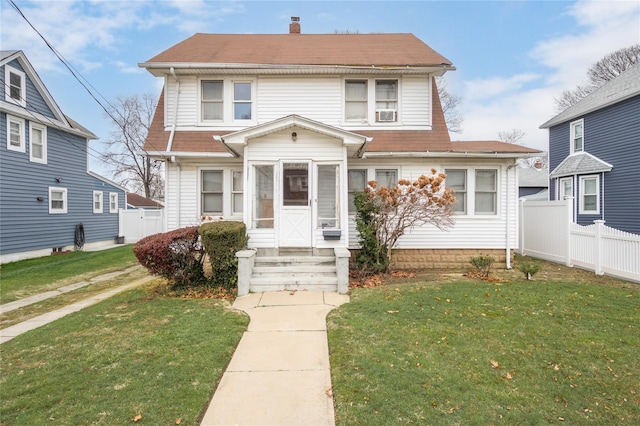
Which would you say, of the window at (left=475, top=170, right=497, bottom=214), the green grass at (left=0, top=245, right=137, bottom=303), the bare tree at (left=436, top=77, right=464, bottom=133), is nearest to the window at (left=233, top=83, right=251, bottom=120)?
the green grass at (left=0, top=245, right=137, bottom=303)

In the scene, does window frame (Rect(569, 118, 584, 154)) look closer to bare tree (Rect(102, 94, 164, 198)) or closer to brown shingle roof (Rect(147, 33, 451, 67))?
brown shingle roof (Rect(147, 33, 451, 67))

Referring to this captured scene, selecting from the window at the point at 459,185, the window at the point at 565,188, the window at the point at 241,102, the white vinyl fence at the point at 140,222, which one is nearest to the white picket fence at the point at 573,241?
the window at the point at 459,185

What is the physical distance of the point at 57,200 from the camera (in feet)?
48.3

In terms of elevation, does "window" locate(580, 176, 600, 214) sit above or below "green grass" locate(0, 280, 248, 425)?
above

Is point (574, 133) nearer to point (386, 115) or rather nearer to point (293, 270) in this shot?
point (386, 115)

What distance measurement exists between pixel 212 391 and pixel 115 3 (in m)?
12.2

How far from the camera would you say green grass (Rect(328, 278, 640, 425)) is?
9.48 ft

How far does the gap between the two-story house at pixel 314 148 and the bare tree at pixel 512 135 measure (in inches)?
1361

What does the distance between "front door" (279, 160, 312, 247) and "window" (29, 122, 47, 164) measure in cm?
1236

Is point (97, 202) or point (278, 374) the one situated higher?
point (97, 202)

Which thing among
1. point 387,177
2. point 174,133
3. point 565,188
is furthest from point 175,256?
point 565,188

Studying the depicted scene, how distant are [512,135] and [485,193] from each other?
3615 cm

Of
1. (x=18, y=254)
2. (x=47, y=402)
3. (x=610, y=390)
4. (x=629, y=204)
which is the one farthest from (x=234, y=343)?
(x=629, y=204)

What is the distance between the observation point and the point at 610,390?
321cm
